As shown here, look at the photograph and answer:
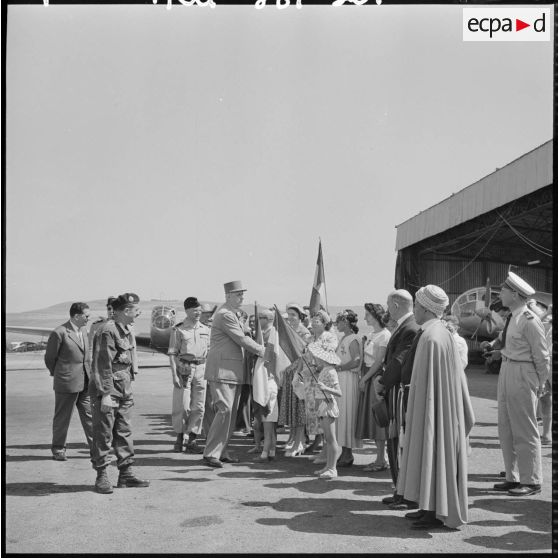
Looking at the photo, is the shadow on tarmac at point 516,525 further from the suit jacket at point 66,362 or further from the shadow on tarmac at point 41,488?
the suit jacket at point 66,362

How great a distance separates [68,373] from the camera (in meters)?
6.86

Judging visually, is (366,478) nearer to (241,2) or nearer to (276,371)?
(276,371)

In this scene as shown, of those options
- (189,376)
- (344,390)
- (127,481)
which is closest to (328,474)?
(344,390)

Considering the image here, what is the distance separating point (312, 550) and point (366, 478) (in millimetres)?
2199

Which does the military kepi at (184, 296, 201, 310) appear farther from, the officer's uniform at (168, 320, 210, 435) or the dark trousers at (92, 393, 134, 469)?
the dark trousers at (92, 393, 134, 469)

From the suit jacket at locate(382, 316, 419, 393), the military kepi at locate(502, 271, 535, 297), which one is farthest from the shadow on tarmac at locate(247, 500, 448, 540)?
the military kepi at locate(502, 271, 535, 297)

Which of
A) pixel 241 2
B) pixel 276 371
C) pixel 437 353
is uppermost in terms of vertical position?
pixel 241 2

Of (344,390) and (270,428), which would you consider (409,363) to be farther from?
(270,428)

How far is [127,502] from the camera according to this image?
4.88m

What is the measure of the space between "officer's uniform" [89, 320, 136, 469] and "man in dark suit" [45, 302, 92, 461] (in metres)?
1.40

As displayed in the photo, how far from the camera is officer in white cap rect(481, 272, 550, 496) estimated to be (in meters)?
5.25

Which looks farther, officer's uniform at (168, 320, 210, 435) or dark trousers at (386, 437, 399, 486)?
officer's uniform at (168, 320, 210, 435)

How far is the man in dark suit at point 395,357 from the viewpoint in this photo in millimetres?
4789

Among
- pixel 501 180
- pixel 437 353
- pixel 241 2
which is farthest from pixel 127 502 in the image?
pixel 501 180
